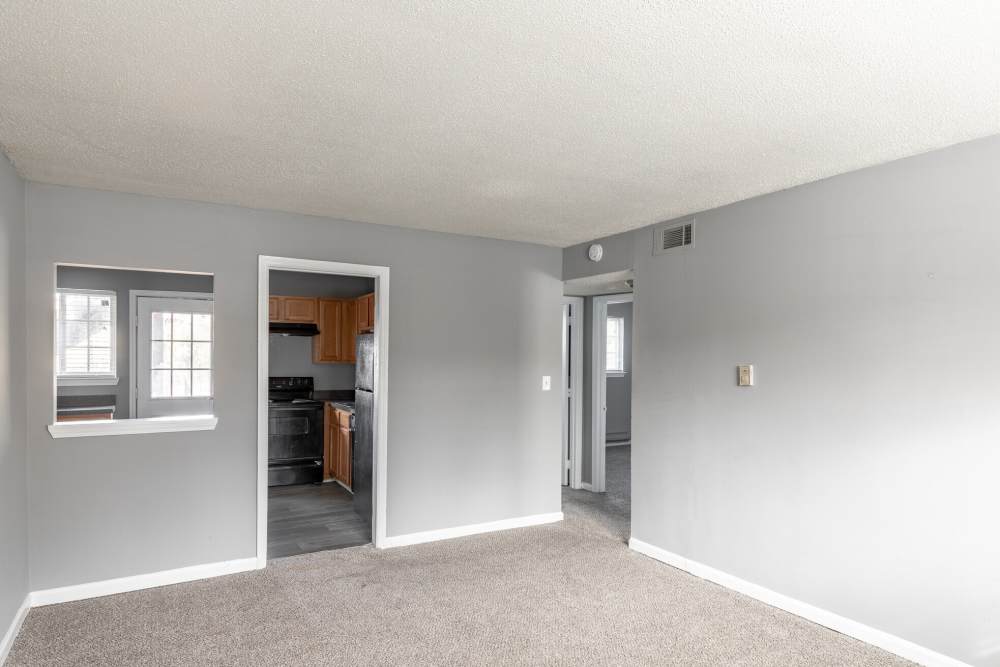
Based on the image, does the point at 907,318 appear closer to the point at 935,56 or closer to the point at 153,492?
the point at 935,56

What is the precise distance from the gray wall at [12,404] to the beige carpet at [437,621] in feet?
0.97

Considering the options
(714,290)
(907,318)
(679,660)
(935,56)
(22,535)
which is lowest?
(679,660)

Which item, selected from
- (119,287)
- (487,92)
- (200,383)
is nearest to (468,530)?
(487,92)

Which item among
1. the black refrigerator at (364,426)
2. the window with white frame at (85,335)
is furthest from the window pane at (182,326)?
the black refrigerator at (364,426)

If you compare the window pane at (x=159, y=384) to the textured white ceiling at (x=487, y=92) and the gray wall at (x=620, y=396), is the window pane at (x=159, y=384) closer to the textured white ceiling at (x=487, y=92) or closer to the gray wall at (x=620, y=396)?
the textured white ceiling at (x=487, y=92)

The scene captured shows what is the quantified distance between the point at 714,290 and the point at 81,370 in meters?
5.80

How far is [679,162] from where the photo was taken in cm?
296

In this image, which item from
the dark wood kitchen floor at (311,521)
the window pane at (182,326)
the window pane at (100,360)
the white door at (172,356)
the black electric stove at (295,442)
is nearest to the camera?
the dark wood kitchen floor at (311,521)

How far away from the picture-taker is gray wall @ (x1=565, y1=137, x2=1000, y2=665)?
103 inches

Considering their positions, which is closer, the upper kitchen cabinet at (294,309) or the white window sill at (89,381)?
the white window sill at (89,381)

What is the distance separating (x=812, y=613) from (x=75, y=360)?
644cm

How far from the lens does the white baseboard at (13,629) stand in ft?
8.91

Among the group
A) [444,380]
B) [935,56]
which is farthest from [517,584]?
[935,56]

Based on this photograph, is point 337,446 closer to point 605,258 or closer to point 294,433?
point 294,433
